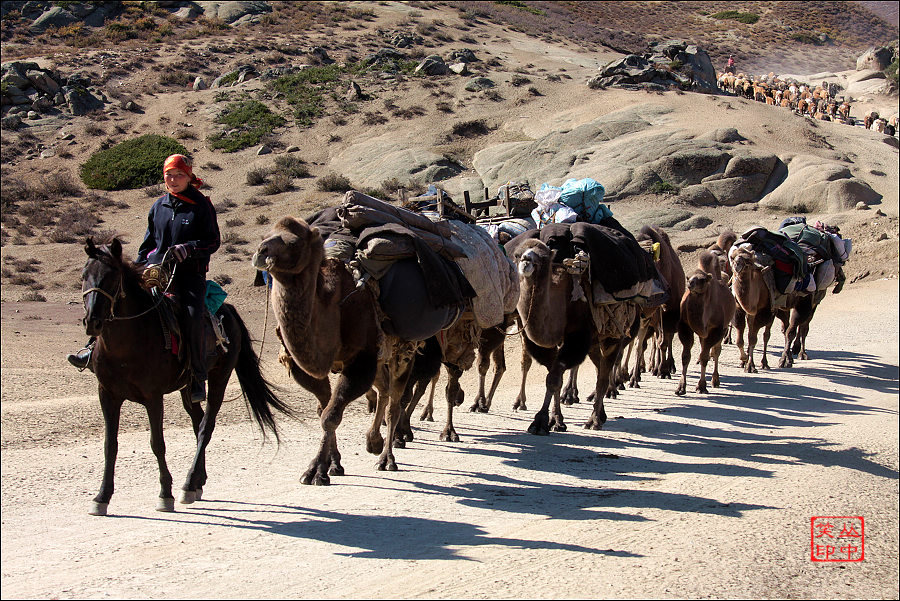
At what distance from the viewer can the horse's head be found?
23.2 ft

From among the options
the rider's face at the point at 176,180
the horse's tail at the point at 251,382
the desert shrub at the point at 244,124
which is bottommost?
the horse's tail at the point at 251,382

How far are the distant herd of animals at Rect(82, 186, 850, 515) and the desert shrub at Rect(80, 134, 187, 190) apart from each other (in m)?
29.9

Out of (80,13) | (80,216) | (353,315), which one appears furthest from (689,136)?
(80,13)

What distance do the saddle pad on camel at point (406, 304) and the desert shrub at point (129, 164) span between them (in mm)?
33012

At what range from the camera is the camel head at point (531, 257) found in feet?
34.8

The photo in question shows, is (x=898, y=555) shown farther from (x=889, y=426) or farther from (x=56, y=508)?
(x=56, y=508)

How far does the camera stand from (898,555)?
6.68 m

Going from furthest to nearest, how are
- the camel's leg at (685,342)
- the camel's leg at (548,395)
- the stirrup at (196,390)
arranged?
the camel's leg at (685,342)
the camel's leg at (548,395)
the stirrup at (196,390)

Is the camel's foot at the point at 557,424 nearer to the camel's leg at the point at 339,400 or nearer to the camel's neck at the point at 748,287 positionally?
the camel's leg at the point at 339,400

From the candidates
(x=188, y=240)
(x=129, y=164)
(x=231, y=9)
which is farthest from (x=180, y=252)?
(x=231, y=9)

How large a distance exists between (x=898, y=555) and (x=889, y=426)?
17.2 feet

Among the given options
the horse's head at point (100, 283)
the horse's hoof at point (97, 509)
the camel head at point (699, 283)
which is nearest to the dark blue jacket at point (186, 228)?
the horse's head at point (100, 283)

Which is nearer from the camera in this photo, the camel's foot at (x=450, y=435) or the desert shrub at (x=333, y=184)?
the camel's foot at (x=450, y=435)

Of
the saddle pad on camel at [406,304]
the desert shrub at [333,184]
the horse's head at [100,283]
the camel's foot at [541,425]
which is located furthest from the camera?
the desert shrub at [333,184]
